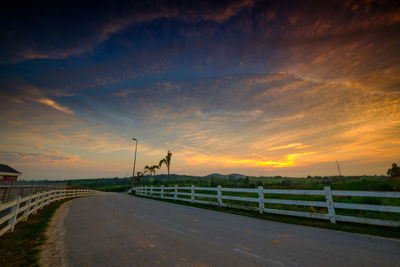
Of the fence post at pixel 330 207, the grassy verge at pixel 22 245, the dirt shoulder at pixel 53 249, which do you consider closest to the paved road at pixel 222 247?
the dirt shoulder at pixel 53 249

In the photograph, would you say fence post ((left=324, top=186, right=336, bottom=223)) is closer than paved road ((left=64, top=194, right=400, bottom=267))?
No

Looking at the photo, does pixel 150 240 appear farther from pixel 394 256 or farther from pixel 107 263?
pixel 394 256

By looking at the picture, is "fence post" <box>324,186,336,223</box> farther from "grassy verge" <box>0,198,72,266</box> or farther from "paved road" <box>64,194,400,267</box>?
"grassy verge" <box>0,198,72,266</box>

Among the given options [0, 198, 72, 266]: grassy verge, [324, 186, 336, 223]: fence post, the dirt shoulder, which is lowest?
the dirt shoulder

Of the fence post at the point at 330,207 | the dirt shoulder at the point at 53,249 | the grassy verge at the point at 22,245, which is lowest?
the dirt shoulder at the point at 53,249

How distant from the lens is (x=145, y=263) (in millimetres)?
3773

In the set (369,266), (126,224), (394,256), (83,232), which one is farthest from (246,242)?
(83,232)

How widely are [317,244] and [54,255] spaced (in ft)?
21.4

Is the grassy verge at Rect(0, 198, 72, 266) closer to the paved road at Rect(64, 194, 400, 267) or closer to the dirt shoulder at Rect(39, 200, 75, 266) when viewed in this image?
the dirt shoulder at Rect(39, 200, 75, 266)

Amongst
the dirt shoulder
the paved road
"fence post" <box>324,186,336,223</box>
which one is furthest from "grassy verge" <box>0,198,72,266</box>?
"fence post" <box>324,186,336,223</box>

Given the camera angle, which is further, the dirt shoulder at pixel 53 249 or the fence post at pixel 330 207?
the fence post at pixel 330 207

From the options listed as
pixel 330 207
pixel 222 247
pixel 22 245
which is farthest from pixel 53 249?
pixel 330 207

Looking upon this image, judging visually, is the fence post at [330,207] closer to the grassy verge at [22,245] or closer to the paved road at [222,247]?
the paved road at [222,247]

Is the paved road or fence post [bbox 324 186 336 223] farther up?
fence post [bbox 324 186 336 223]
